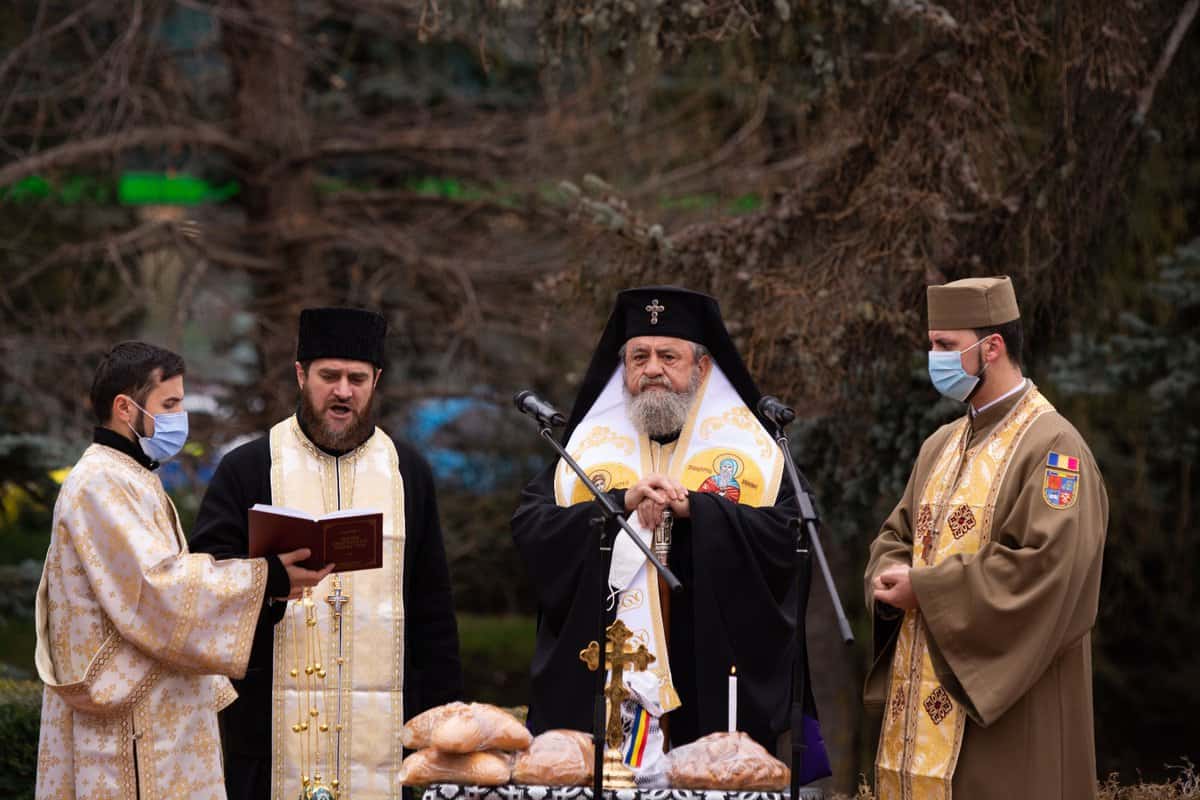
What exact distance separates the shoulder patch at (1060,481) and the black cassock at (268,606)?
236cm

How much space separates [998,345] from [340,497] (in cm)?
256

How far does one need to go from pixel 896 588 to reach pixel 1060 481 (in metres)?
0.68

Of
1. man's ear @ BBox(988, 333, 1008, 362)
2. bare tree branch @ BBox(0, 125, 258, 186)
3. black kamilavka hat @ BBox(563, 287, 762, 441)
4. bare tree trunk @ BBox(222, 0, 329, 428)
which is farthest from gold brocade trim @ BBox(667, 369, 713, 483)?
bare tree branch @ BBox(0, 125, 258, 186)

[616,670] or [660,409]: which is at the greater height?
[660,409]

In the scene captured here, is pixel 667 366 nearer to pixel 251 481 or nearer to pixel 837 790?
pixel 251 481

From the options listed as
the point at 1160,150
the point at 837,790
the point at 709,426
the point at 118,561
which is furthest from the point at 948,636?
the point at 837,790

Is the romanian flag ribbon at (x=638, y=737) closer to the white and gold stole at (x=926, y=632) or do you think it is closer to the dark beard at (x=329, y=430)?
the white and gold stole at (x=926, y=632)

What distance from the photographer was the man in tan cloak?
19.4 ft

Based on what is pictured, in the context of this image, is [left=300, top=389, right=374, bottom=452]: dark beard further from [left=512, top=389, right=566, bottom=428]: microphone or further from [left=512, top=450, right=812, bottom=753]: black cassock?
[left=512, top=389, right=566, bottom=428]: microphone

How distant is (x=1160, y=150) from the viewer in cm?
1053

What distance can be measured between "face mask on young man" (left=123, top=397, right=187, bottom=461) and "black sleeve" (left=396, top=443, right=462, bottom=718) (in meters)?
1.05

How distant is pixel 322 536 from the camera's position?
19.7 feet

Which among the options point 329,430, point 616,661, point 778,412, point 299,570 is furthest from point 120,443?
point 778,412

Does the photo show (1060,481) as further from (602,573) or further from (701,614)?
(602,573)
